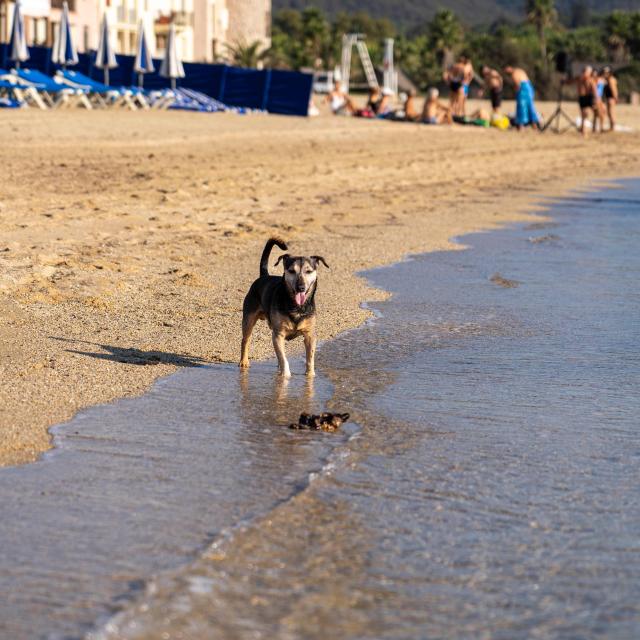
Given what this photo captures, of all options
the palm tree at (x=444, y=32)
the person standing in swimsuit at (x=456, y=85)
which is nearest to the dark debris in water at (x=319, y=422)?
the person standing in swimsuit at (x=456, y=85)

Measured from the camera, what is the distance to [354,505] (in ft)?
16.6

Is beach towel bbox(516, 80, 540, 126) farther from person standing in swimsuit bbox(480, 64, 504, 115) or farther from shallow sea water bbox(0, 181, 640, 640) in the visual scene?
shallow sea water bbox(0, 181, 640, 640)

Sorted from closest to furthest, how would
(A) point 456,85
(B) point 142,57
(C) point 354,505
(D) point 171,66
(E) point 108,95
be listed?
(C) point 354,505 → (E) point 108,95 → (A) point 456,85 → (D) point 171,66 → (B) point 142,57

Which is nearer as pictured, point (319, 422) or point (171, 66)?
point (319, 422)

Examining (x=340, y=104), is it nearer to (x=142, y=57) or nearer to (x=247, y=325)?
(x=142, y=57)

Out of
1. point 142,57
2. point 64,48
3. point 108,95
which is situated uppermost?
point 64,48

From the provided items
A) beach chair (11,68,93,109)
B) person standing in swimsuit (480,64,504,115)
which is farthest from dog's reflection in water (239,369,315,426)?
person standing in swimsuit (480,64,504,115)

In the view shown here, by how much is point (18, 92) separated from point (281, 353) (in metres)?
24.7

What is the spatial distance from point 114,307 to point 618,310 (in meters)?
3.89

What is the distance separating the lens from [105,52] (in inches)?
1388

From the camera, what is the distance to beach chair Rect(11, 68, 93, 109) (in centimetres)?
3047

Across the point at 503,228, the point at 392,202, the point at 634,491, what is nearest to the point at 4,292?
the point at 634,491

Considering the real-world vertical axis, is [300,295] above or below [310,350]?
above

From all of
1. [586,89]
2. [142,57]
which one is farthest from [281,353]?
[142,57]
